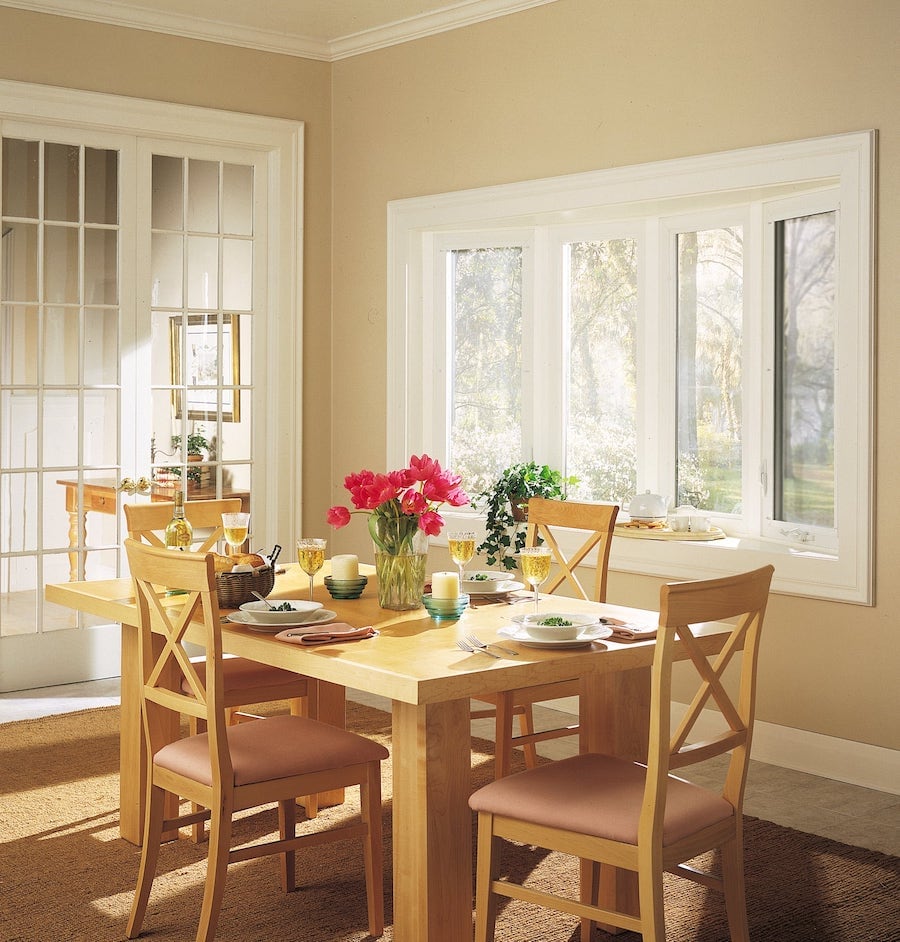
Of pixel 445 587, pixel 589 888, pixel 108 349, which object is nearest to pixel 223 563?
pixel 445 587

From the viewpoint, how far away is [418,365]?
18.6ft

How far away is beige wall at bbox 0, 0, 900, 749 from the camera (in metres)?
3.93

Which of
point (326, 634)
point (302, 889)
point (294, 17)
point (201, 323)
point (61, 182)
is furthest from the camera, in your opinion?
point (201, 323)

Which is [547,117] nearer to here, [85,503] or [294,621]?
[85,503]

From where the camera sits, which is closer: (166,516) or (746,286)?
(166,516)

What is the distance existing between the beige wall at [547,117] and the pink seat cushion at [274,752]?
196cm

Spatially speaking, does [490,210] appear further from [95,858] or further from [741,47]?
[95,858]

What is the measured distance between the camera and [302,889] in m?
3.09

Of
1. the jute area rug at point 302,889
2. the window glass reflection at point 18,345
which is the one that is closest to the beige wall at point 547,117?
the jute area rug at point 302,889

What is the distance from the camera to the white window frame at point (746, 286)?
3.94m

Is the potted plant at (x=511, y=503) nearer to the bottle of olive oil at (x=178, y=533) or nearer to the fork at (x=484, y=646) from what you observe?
the bottle of olive oil at (x=178, y=533)

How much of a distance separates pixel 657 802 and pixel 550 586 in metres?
1.90

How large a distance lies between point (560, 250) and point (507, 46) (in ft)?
2.99

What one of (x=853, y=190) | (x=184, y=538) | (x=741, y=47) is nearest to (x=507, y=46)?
(x=741, y=47)
